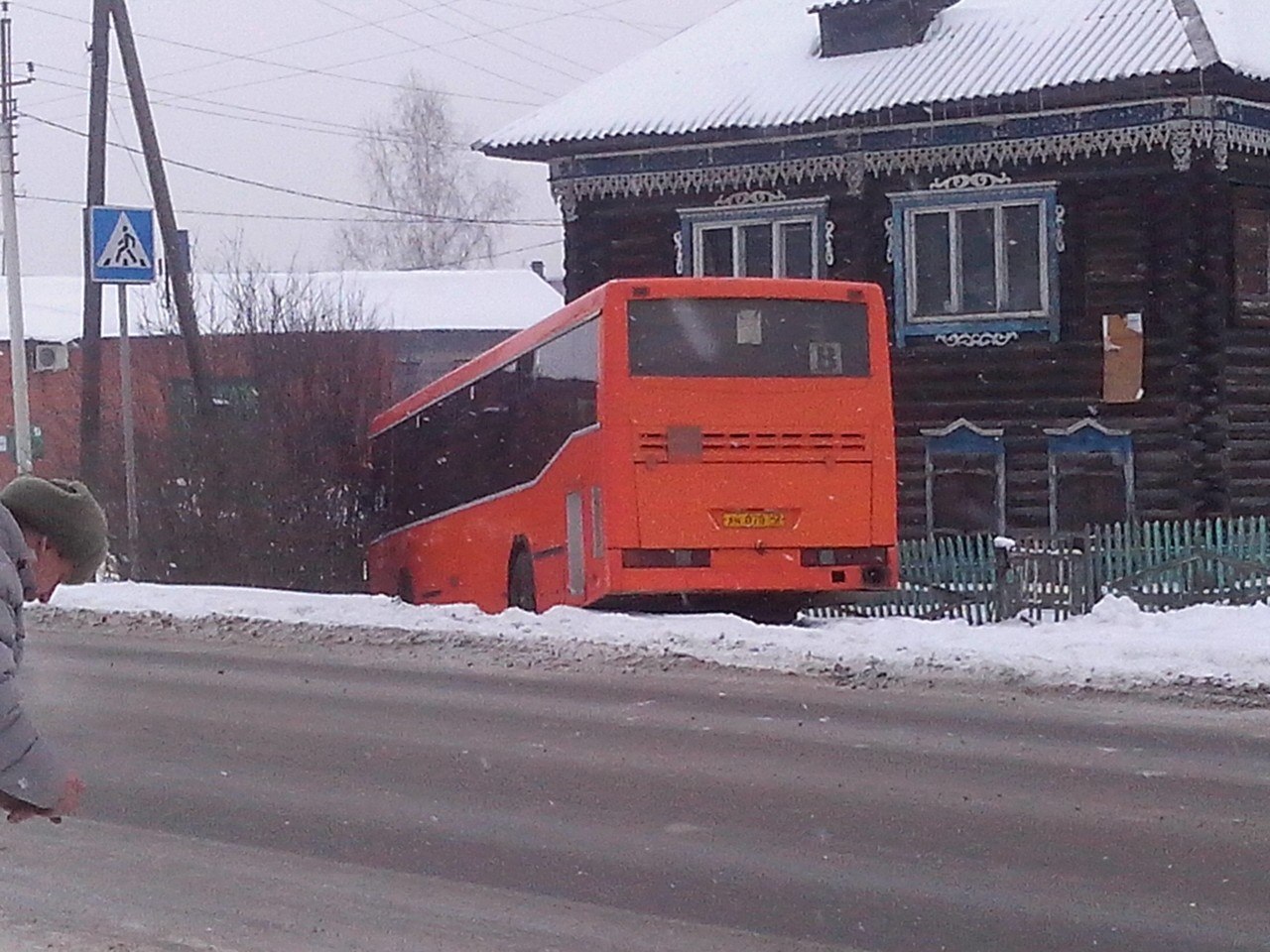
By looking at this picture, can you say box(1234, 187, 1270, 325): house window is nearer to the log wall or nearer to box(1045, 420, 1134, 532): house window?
the log wall

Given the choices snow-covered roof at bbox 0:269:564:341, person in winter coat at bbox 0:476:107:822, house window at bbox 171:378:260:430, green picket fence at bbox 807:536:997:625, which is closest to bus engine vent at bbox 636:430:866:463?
green picket fence at bbox 807:536:997:625

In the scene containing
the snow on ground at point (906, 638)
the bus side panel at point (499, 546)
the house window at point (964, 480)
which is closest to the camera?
the snow on ground at point (906, 638)

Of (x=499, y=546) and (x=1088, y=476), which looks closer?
(x=499, y=546)

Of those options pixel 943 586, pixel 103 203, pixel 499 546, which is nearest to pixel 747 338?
pixel 499 546

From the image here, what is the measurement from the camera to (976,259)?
24531 millimetres

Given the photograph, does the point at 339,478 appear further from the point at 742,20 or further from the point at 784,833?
the point at 784,833

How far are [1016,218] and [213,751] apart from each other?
15798 millimetres

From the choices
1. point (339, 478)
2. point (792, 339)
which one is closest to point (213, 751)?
point (792, 339)

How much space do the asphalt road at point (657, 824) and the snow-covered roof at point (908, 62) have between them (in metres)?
12.4

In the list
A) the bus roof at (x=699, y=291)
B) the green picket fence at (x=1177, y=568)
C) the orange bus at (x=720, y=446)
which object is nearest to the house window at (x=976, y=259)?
the green picket fence at (x=1177, y=568)

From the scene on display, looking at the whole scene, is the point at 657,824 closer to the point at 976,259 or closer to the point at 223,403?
the point at 976,259

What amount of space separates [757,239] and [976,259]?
9.91ft

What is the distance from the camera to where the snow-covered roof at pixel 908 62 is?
2269 cm

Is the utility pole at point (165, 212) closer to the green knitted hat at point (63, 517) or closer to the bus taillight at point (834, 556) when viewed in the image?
the bus taillight at point (834, 556)
